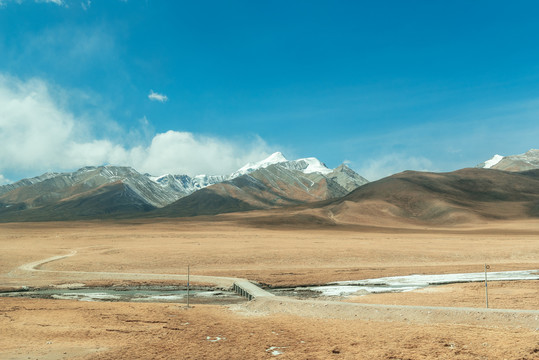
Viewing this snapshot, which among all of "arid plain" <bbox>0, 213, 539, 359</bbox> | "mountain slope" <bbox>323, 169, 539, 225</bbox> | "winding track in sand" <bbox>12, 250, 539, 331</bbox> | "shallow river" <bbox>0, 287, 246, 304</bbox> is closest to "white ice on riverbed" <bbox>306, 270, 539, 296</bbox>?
"arid plain" <bbox>0, 213, 539, 359</bbox>

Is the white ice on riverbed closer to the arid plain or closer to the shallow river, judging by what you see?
the arid plain

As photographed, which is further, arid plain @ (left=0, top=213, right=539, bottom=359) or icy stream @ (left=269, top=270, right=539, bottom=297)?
icy stream @ (left=269, top=270, right=539, bottom=297)

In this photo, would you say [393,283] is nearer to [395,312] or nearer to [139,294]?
[395,312]

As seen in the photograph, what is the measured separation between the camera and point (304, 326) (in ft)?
57.5

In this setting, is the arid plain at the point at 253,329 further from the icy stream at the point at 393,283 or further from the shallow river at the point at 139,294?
the shallow river at the point at 139,294

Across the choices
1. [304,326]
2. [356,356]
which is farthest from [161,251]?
[356,356]

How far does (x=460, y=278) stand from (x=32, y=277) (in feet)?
112

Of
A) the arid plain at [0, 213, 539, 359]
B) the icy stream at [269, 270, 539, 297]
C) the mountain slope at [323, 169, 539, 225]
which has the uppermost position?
the mountain slope at [323, 169, 539, 225]

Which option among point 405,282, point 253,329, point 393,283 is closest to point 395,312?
point 253,329

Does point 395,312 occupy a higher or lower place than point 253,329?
higher

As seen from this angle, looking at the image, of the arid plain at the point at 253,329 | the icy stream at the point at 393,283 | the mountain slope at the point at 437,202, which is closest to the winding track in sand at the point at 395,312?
the arid plain at the point at 253,329

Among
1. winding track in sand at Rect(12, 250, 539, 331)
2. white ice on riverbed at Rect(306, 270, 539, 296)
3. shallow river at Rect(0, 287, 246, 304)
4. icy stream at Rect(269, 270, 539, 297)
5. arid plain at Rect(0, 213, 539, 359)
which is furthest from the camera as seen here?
white ice on riverbed at Rect(306, 270, 539, 296)

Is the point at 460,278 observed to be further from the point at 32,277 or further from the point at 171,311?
the point at 32,277

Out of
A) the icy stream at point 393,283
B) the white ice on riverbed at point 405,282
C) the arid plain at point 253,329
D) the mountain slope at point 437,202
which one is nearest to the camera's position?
the arid plain at point 253,329
